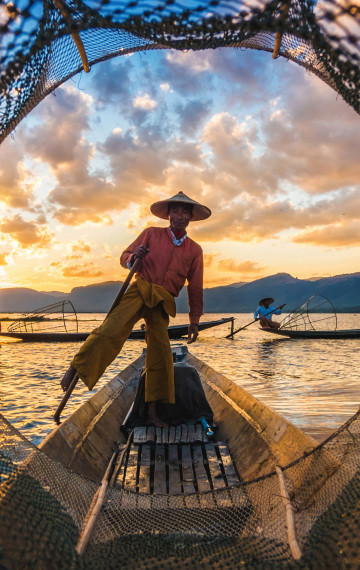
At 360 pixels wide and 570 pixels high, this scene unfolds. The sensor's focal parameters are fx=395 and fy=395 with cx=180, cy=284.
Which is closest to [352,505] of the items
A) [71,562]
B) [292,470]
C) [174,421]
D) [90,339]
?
[292,470]

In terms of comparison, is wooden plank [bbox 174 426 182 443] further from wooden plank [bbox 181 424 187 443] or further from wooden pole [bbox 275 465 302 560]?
wooden pole [bbox 275 465 302 560]

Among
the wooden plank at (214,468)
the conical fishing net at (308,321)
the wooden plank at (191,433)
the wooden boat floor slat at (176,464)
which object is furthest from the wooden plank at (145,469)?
the conical fishing net at (308,321)

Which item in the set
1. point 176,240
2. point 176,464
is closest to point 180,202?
point 176,240

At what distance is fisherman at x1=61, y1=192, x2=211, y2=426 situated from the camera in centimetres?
303

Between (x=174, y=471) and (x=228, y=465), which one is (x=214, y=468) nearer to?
(x=228, y=465)

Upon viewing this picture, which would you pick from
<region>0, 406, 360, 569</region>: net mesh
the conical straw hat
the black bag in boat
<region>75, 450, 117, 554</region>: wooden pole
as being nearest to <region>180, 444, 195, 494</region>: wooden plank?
<region>0, 406, 360, 569</region>: net mesh

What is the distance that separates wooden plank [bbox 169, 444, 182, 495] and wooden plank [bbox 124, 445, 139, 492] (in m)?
0.25

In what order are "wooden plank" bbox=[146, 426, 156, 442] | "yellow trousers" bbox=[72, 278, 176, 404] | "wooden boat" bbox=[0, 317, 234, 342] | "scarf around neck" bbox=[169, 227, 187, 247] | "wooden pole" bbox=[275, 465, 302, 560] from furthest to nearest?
"wooden boat" bbox=[0, 317, 234, 342], "scarf around neck" bbox=[169, 227, 187, 247], "wooden plank" bbox=[146, 426, 156, 442], "yellow trousers" bbox=[72, 278, 176, 404], "wooden pole" bbox=[275, 465, 302, 560]

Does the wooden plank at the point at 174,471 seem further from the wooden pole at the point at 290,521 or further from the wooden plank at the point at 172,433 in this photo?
the wooden pole at the point at 290,521

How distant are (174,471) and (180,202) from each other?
217cm

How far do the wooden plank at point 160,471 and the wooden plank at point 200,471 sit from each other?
23 centimetres

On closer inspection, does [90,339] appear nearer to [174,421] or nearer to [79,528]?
[174,421]

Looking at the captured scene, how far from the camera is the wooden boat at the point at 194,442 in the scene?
2.60 metres

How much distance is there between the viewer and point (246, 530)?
1.85 meters
